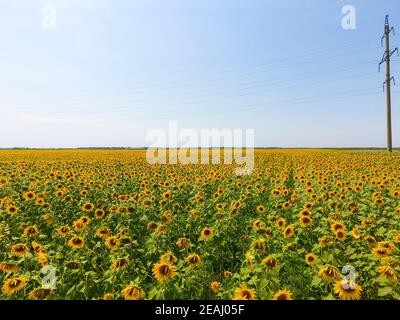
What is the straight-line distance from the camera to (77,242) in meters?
5.34

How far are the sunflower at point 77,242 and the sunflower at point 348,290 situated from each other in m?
3.79

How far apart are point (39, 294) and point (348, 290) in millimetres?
3298

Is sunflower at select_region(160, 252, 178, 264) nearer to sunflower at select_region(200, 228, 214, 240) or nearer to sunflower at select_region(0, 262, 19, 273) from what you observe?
sunflower at select_region(200, 228, 214, 240)

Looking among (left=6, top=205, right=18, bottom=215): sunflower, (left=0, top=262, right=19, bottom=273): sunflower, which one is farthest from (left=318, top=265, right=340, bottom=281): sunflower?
(left=6, top=205, right=18, bottom=215): sunflower

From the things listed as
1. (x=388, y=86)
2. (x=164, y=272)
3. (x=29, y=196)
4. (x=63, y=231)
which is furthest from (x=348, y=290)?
(x=388, y=86)

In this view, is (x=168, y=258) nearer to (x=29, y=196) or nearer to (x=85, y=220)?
(x=85, y=220)

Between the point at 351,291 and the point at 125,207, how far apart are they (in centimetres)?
502

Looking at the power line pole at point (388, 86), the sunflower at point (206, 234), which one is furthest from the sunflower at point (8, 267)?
the power line pole at point (388, 86)

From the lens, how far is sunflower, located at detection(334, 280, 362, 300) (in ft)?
11.5

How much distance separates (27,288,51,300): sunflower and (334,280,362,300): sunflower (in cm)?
310

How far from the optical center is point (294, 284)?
4.05 m

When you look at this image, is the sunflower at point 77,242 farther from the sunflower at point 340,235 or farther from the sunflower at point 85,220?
the sunflower at point 340,235

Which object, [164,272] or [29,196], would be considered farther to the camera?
[29,196]
